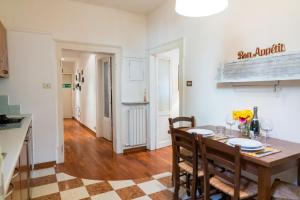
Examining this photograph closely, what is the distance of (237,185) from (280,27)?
1.55 metres

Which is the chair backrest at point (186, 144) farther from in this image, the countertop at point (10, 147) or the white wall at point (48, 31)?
the white wall at point (48, 31)

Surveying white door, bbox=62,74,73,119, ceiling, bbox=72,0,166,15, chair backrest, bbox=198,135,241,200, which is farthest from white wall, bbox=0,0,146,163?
white door, bbox=62,74,73,119

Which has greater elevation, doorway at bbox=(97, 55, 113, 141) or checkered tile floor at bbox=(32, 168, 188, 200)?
doorway at bbox=(97, 55, 113, 141)

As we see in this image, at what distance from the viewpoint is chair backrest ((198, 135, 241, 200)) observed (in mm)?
1468

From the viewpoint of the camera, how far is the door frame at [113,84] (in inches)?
137

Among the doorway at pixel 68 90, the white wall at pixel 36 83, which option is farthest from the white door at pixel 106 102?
the doorway at pixel 68 90

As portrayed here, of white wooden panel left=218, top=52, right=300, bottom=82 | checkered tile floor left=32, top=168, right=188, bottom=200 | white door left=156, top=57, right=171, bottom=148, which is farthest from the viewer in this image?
white door left=156, top=57, right=171, bottom=148

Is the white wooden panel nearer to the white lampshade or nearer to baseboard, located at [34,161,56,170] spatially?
the white lampshade

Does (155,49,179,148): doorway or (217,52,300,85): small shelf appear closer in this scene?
(217,52,300,85): small shelf

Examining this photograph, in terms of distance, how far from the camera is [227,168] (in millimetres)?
1646

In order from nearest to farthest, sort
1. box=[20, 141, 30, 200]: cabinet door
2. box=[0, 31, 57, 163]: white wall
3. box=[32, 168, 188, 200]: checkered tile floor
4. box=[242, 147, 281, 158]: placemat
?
1. box=[242, 147, 281, 158]: placemat
2. box=[20, 141, 30, 200]: cabinet door
3. box=[32, 168, 188, 200]: checkered tile floor
4. box=[0, 31, 57, 163]: white wall

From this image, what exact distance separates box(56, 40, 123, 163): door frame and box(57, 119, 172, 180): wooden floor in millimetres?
267

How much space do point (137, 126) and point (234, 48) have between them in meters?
2.45

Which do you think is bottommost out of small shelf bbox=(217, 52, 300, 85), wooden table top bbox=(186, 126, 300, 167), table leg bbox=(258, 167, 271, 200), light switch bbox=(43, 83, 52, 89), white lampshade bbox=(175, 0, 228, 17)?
table leg bbox=(258, 167, 271, 200)
